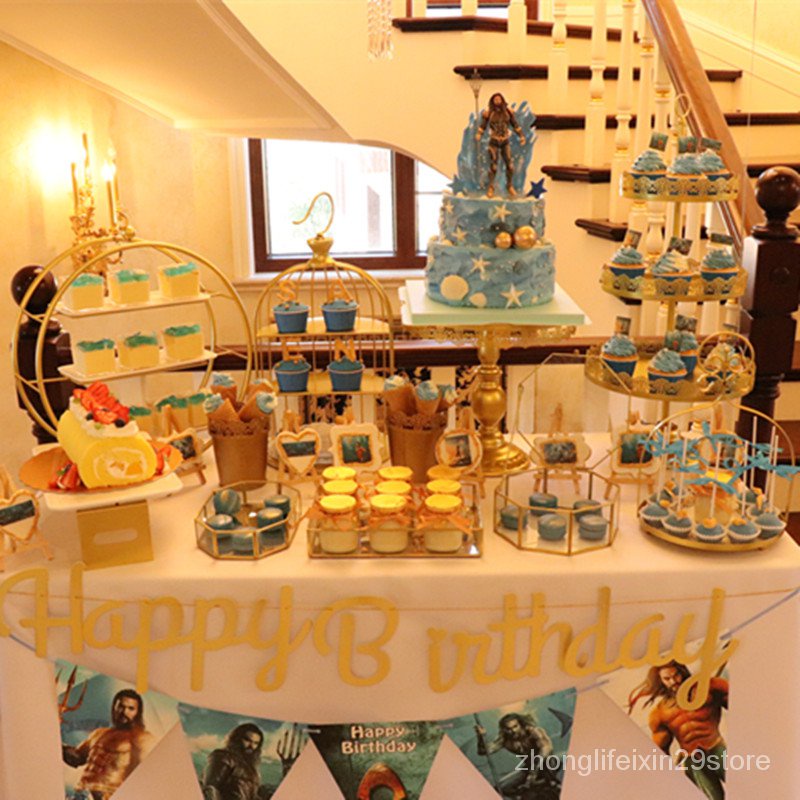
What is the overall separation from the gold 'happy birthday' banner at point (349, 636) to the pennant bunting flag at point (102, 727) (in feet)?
0.24

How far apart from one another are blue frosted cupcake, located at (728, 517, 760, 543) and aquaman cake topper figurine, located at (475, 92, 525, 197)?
28.3 inches

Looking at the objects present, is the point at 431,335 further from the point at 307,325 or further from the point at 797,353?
the point at 797,353

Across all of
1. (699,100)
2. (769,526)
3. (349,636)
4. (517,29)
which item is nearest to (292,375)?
(349,636)

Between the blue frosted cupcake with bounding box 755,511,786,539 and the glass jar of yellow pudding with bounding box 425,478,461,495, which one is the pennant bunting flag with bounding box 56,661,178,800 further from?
the blue frosted cupcake with bounding box 755,511,786,539

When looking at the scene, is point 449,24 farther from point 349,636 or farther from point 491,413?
point 349,636

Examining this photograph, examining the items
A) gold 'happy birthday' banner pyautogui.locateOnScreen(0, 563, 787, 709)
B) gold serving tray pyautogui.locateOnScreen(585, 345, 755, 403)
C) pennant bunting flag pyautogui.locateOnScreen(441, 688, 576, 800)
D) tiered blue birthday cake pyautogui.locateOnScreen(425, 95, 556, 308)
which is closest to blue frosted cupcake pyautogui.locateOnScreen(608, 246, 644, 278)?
gold serving tray pyautogui.locateOnScreen(585, 345, 755, 403)

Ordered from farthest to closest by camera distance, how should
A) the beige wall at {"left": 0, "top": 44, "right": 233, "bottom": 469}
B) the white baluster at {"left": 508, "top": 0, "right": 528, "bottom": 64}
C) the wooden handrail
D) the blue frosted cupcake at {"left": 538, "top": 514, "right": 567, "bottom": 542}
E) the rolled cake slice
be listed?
the beige wall at {"left": 0, "top": 44, "right": 233, "bottom": 469}
the white baluster at {"left": 508, "top": 0, "right": 528, "bottom": 64}
the wooden handrail
the blue frosted cupcake at {"left": 538, "top": 514, "right": 567, "bottom": 542}
the rolled cake slice

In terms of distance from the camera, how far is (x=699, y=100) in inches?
103

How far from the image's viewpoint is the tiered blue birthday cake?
1.93 m

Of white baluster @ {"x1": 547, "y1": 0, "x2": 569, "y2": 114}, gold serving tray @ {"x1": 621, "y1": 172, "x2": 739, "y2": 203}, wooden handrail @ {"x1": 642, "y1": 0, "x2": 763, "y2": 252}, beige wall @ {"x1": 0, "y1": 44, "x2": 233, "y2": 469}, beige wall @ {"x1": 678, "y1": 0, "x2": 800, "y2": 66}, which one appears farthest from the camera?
beige wall @ {"x1": 678, "y1": 0, "x2": 800, "y2": 66}

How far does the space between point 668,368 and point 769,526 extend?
0.42m

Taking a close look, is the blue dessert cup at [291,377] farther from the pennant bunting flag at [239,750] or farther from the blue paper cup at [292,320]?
the pennant bunting flag at [239,750]

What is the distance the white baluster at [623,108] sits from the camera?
120 inches

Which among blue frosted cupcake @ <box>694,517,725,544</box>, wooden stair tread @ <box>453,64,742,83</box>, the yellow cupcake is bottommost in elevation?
blue frosted cupcake @ <box>694,517,725,544</box>
